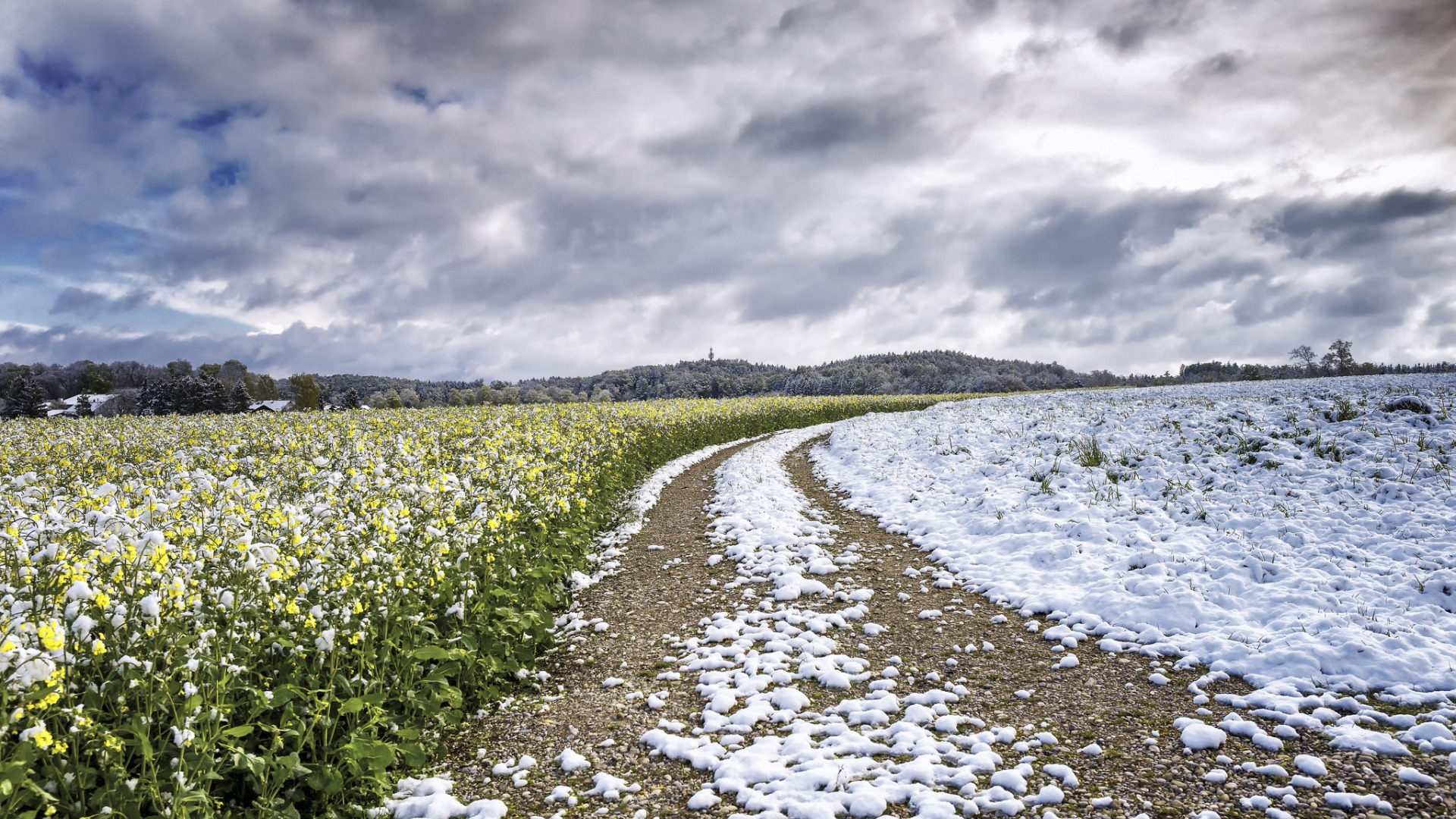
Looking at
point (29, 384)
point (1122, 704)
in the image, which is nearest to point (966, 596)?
point (1122, 704)

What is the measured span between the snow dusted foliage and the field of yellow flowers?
6.88 m

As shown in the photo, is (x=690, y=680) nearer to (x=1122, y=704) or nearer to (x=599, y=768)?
(x=599, y=768)

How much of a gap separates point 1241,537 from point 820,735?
26.5ft

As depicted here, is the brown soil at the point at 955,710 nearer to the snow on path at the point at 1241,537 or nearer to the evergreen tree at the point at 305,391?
the snow on path at the point at 1241,537

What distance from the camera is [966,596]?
356 inches

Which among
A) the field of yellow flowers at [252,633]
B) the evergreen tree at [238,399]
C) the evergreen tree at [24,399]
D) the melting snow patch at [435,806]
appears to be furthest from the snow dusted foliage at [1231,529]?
the evergreen tree at [238,399]

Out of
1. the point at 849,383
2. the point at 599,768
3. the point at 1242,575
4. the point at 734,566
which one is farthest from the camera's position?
the point at 849,383

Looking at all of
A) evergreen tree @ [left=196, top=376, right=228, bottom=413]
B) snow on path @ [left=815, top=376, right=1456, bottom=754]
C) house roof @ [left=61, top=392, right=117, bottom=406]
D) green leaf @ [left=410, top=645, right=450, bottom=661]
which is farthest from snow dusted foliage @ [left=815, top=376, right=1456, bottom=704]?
house roof @ [left=61, top=392, right=117, bottom=406]

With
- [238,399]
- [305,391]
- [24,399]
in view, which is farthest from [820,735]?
[305,391]

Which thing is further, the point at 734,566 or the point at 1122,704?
the point at 734,566

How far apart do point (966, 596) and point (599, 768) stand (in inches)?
234

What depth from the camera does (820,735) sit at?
5559 mm

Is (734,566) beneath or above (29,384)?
beneath

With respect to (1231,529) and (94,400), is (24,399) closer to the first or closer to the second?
(94,400)
